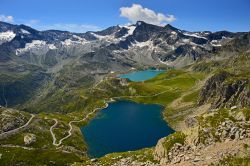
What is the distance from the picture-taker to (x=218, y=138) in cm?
5306

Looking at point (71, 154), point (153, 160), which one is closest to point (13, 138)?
point (71, 154)

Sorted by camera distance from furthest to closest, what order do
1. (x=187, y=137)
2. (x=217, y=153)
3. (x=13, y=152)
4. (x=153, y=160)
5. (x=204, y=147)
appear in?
1. (x=13, y=152)
2. (x=153, y=160)
3. (x=187, y=137)
4. (x=204, y=147)
5. (x=217, y=153)

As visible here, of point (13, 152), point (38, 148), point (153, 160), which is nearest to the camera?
point (153, 160)

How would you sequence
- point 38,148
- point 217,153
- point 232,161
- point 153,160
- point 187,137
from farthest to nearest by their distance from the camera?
point 38,148 → point 153,160 → point 187,137 → point 217,153 → point 232,161

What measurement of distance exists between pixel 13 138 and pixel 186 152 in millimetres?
161515

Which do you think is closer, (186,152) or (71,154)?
(186,152)

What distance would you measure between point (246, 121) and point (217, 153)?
862cm

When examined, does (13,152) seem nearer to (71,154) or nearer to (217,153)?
(71,154)

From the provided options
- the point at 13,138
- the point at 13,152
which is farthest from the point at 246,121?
the point at 13,138

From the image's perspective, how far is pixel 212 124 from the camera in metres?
57.2

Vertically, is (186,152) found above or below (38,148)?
above

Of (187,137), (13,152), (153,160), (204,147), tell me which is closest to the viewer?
(204,147)

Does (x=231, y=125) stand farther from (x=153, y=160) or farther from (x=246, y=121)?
(x=153, y=160)

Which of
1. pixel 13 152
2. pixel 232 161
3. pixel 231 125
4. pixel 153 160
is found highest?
pixel 231 125
